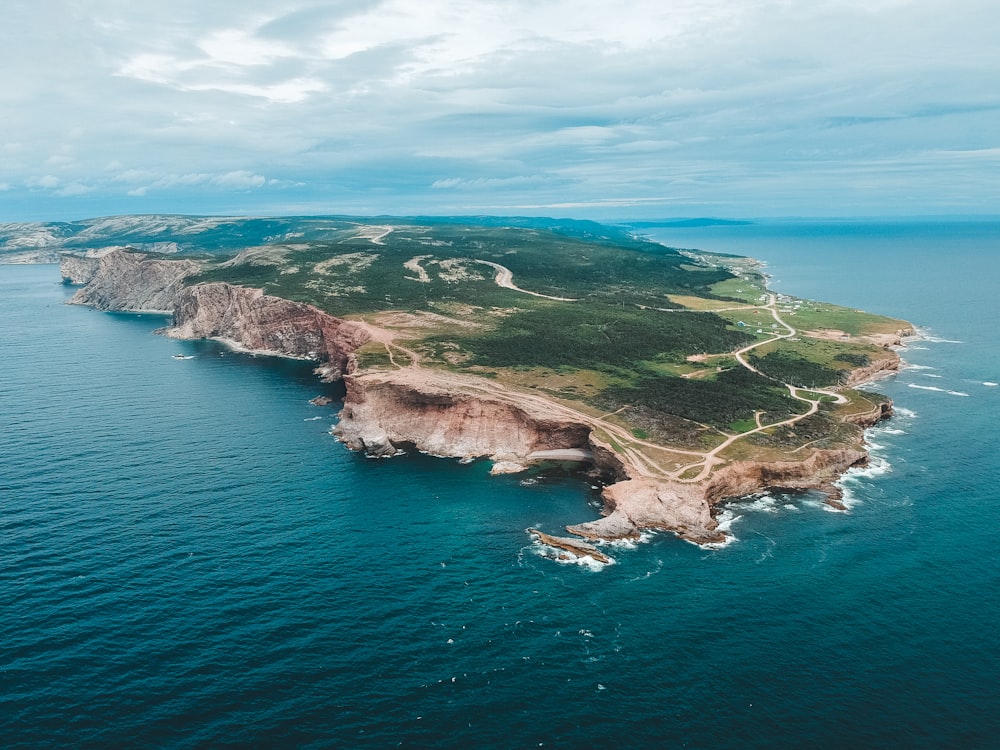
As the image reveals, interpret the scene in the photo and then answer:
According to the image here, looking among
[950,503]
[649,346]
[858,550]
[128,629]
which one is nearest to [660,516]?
[858,550]

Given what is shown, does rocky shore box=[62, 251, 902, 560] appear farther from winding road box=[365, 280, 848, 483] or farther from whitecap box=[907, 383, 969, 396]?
whitecap box=[907, 383, 969, 396]

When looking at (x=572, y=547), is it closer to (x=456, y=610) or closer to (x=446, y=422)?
(x=456, y=610)

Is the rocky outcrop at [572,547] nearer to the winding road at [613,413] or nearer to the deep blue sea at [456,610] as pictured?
the deep blue sea at [456,610]

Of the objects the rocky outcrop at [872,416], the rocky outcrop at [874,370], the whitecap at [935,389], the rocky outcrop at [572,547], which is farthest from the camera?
the rocky outcrop at [874,370]

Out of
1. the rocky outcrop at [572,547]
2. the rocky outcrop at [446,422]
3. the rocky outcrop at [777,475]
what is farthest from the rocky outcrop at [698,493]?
the rocky outcrop at [446,422]

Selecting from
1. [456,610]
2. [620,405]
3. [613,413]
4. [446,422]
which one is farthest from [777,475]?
[456,610]
